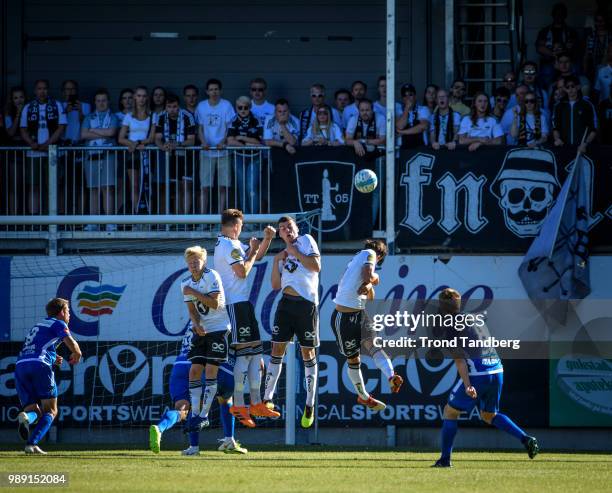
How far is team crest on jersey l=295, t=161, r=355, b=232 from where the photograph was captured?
1819cm

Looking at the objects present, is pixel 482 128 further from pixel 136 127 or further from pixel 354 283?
pixel 136 127

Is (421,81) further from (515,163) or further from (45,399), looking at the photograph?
(45,399)

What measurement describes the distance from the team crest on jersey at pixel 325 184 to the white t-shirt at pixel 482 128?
6.23 ft

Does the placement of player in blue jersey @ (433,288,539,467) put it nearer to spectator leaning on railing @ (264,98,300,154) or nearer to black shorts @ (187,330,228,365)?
black shorts @ (187,330,228,365)

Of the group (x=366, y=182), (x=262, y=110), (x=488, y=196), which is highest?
(x=262, y=110)

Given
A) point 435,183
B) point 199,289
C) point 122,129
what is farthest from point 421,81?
point 199,289

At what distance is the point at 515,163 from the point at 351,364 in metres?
5.02

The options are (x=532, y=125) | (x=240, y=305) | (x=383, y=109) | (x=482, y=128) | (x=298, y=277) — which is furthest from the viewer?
(x=383, y=109)

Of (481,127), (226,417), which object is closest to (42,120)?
(481,127)

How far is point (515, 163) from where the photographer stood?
59.8ft

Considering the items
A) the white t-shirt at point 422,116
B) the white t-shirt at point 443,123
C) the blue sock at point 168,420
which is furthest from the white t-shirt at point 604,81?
the blue sock at point 168,420

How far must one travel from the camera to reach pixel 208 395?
1349 cm

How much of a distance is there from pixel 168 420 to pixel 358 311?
2827mm

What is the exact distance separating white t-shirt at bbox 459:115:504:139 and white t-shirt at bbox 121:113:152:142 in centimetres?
484
